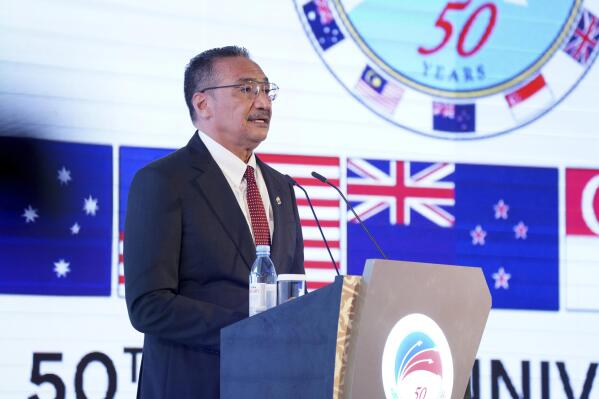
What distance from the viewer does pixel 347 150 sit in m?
4.16

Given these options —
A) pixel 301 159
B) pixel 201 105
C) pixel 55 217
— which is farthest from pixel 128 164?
pixel 201 105

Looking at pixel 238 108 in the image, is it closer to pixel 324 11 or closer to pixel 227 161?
pixel 227 161

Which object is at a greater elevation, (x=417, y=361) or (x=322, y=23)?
(x=322, y=23)

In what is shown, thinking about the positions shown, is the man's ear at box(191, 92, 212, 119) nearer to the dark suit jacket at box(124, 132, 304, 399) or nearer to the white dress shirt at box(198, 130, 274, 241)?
the white dress shirt at box(198, 130, 274, 241)

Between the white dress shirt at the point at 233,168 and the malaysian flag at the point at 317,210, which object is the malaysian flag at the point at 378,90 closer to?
the malaysian flag at the point at 317,210

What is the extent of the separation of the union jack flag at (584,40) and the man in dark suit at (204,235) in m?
2.25

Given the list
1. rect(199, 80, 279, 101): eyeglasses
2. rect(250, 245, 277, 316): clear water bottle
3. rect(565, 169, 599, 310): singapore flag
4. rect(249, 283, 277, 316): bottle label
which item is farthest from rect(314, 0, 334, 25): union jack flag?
rect(249, 283, 277, 316): bottle label

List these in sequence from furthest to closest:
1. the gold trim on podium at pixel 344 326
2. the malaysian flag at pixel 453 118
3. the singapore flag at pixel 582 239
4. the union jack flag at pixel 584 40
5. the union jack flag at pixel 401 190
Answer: the union jack flag at pixel 584 40 → the singapore flag at pixel 582 239 → the malaysian flag at pixel 453 118 → the union jack flag at pixel 401 190 → the gold trim on podium at pixel 344 326

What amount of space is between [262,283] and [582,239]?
2574mm

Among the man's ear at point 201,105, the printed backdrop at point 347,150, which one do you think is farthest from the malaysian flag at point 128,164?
the man's ear at point 201,105

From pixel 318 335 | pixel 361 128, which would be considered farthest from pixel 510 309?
pixel 318 335

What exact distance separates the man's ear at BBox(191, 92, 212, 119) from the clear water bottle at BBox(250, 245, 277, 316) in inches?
21.1

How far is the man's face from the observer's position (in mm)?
2787

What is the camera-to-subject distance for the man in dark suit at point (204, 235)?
2414 millimetres
